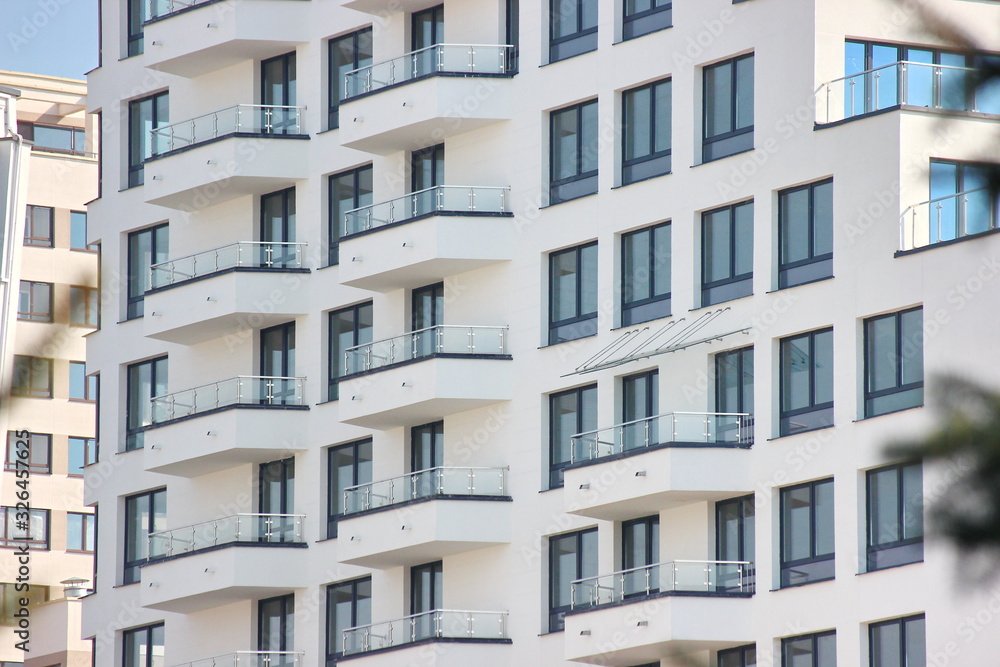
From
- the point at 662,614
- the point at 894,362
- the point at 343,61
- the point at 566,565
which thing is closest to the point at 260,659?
the point at 566,565

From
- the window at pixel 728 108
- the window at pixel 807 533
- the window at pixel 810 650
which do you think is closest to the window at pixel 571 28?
the window at pixel 728 108

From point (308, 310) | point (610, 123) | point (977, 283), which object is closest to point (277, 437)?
point (308, 310)

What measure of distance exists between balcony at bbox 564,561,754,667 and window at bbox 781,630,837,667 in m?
0.73

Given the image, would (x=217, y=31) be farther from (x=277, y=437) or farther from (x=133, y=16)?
(x=277, y=437)

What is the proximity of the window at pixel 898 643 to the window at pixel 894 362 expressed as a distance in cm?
361

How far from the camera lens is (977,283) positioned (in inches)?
1319

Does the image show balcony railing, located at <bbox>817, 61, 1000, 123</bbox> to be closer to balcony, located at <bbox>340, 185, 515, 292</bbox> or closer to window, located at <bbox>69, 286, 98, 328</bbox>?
balcony, located at <bbox>340, 185, 515, 292</bbox>

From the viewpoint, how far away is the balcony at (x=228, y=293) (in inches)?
1855

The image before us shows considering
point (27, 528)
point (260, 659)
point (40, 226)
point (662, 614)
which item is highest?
point (40, 226)

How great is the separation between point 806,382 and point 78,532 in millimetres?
43032

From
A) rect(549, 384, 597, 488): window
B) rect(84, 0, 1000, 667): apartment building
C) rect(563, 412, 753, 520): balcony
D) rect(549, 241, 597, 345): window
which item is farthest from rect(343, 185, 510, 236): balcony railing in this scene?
rect(563, 412, 753, 520): balcony

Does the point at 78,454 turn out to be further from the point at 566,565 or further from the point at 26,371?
the point at 26,371

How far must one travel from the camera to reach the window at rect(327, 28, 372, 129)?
155 feet

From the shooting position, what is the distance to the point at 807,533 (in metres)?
36.3
